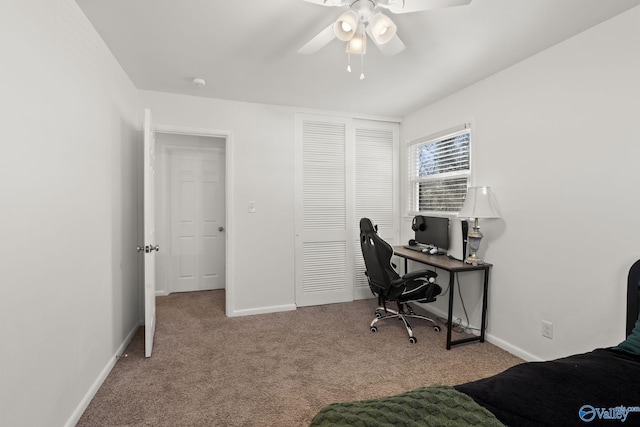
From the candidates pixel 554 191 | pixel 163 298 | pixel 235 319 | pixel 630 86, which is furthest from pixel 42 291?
pixel 630 86

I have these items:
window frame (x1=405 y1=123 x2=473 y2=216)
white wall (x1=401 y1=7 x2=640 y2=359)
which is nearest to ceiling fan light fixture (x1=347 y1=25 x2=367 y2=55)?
white wall (x1=401 y1=7 x2=640 y2=359)

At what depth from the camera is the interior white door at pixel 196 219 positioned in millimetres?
4418

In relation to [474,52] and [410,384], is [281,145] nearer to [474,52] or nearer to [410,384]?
[474,52]

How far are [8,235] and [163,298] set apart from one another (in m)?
3.24

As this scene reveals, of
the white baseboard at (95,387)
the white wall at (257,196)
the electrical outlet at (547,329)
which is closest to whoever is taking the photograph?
the white baseboard at (95,387)

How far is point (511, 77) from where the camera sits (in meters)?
2.58

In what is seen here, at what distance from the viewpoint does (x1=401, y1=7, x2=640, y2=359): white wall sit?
1.89 meters

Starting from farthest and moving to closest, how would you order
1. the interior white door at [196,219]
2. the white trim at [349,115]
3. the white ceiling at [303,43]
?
1. the interior white door at [196,219]
2. the white trim at [349,115]
3. the white ceiling at [303,43]

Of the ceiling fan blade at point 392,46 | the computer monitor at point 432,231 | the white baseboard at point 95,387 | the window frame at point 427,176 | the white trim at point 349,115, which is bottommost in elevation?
the white baseboard at point 95,387

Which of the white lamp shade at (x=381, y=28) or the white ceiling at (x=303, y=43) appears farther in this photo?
the white ceiling at (x=303, y=43)

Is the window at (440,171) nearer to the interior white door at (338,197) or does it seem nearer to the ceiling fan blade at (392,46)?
the interior white door at (338,197)

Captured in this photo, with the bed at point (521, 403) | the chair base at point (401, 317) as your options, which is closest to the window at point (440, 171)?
the chair base at point (401, 317)

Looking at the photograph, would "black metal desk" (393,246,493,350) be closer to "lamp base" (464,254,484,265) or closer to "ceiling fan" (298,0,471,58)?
"lamp base" (464,254,484,265)

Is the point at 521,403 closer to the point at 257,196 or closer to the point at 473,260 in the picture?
the point at 473,260
